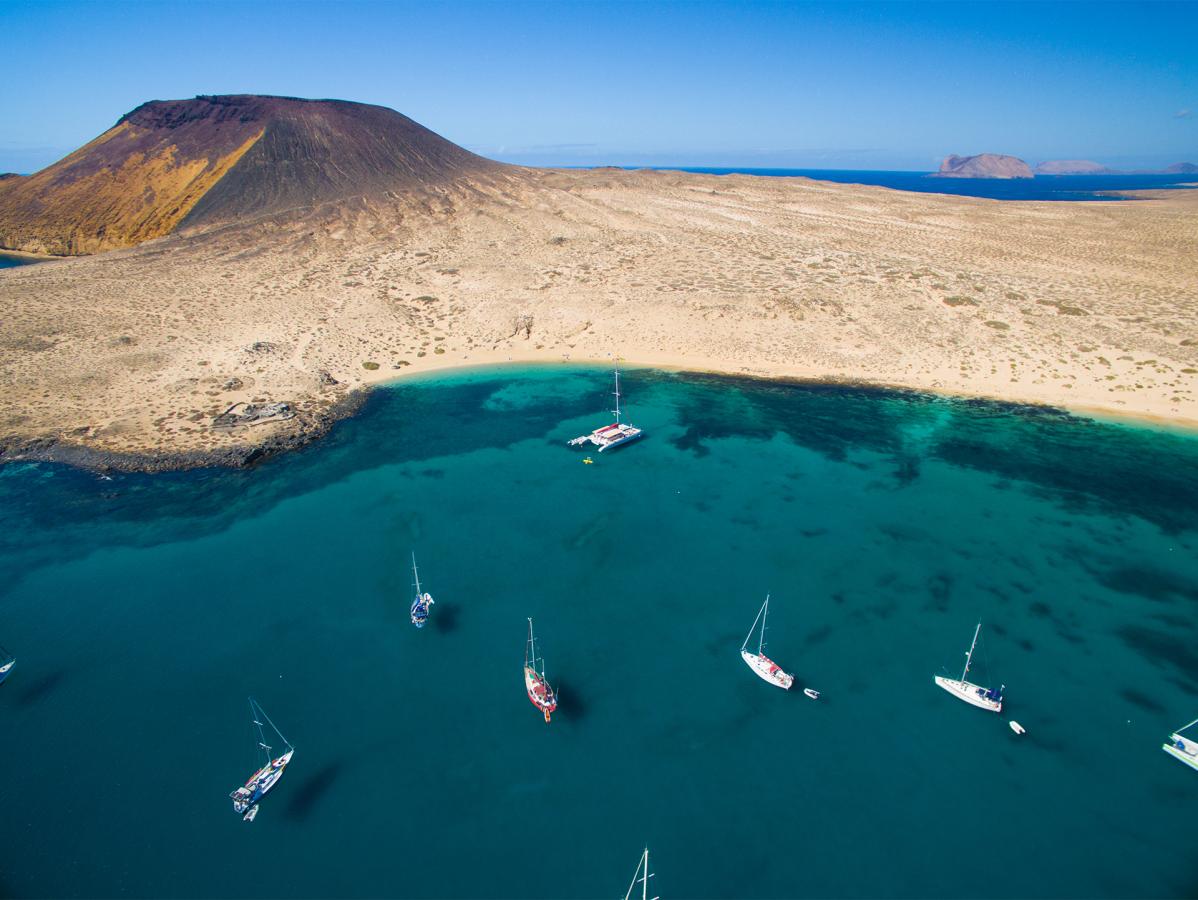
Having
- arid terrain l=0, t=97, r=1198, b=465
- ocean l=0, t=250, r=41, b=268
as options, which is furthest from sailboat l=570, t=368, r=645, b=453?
ocean l=0, t=250, r=41, b=268

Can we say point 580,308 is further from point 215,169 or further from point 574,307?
point 215,169

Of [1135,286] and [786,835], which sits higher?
[1135,286]

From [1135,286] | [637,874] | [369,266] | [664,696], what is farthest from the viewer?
[369,266]

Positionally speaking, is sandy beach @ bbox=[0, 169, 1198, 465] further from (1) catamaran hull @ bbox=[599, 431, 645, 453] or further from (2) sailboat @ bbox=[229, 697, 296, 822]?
(2) sailboat @ bbox=[229, 697, 296, 822]

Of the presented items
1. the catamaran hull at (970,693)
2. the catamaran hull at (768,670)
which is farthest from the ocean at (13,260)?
the catamaran hull at (970,693)

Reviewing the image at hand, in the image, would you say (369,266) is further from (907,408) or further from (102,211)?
(907,408)

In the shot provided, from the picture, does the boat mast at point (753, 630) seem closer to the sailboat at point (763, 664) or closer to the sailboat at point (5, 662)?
the sailboat at point (763, 664)

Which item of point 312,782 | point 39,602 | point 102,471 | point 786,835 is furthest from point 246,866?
point 102,471
